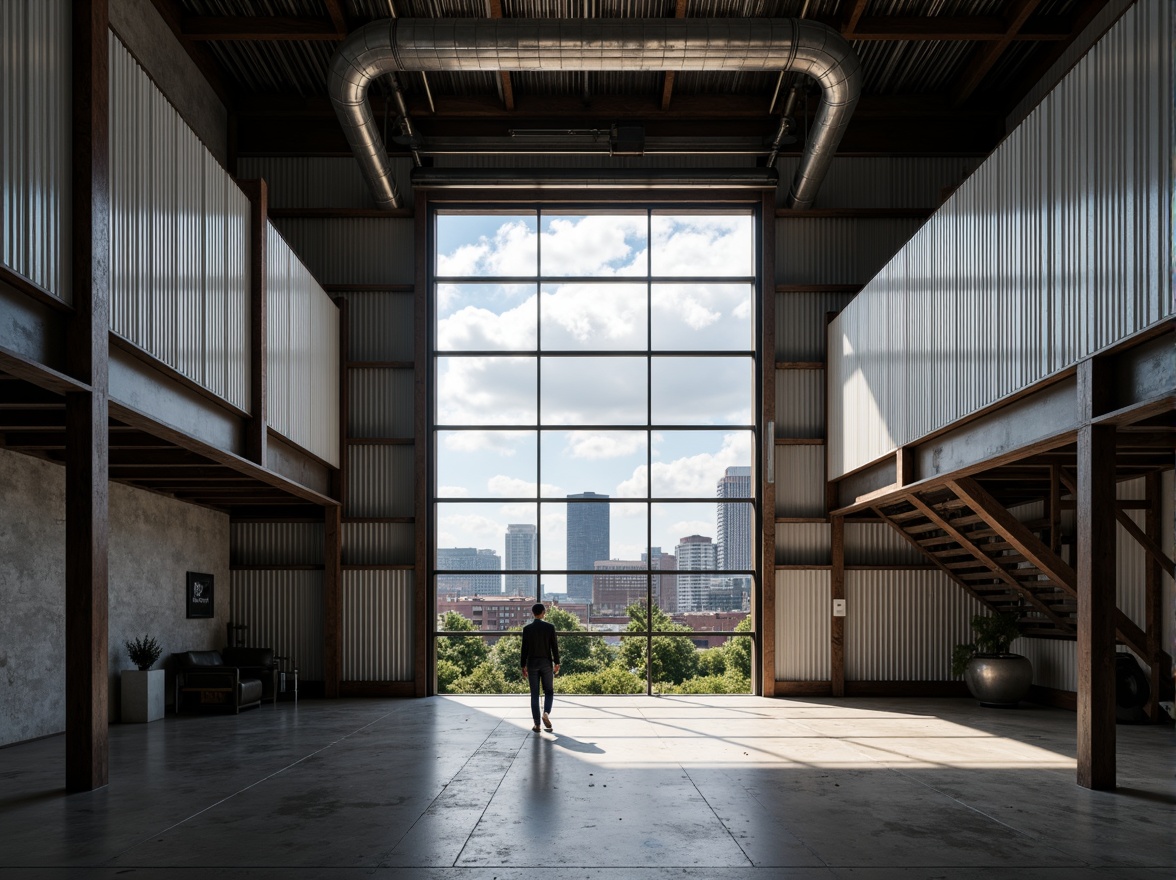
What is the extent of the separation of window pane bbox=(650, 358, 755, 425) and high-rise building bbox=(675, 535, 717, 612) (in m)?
2.16

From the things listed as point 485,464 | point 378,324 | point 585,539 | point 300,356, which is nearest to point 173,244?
point 300,356

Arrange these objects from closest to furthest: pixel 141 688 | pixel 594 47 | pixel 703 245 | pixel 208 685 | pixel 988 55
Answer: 1. pixel 594 47
2. pixel 141 688
3. pixel 208 685
4. pixel 988 55
5. pixel 703 245

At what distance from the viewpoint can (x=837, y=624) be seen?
59.7 feet

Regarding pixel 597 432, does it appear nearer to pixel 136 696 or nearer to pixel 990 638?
pixel 990 638

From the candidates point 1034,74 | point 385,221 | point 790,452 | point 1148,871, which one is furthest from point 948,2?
point 1148,871

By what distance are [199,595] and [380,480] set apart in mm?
3525

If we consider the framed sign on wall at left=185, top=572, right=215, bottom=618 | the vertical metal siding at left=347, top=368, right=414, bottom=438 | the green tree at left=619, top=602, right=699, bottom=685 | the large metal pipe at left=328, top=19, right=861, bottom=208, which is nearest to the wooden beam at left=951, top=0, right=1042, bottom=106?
the large metal pipe at left=328, top=19, right=861, bottom=208

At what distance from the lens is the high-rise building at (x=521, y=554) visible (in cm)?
1858

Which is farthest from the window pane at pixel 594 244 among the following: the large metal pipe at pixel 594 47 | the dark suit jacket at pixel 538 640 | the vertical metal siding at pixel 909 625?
the dark suit jacket at pixel 538 640

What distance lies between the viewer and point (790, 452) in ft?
60.9

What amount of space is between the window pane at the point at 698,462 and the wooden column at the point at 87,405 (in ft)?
36.0

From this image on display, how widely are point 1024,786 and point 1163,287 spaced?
452 cm

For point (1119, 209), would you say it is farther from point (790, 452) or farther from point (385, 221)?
point (385, 221)

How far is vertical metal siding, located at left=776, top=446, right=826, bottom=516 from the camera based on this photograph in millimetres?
18547
